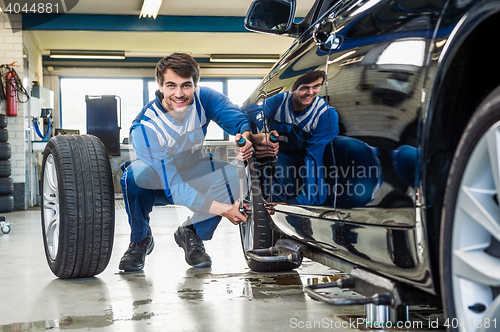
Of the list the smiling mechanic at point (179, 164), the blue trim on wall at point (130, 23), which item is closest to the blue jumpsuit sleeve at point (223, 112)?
the smiling mechanic at point (179, 164)

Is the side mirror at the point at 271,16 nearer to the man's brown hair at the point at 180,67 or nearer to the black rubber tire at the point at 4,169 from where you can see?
the man's brown hair at the point at 180,67

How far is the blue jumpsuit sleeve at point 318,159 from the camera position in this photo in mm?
1359

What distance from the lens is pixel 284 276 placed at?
242cm

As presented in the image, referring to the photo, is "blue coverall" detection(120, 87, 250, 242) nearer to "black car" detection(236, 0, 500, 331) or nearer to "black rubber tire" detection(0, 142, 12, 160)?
"black car" detection(236, 0, 500, 331)

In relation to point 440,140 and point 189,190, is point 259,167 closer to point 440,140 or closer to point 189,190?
point 189,190

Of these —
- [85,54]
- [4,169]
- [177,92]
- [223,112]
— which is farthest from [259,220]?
[85,54]

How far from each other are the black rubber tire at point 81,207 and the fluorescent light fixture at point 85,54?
1047cm

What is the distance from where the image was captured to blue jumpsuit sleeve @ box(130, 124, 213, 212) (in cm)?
250

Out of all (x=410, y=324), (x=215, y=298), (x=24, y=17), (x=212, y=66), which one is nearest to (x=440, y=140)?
(x=410, y=324)

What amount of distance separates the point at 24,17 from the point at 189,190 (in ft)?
24.0

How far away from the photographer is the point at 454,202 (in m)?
0.87

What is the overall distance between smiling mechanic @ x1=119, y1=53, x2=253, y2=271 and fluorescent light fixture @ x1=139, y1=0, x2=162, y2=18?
18.7 feet

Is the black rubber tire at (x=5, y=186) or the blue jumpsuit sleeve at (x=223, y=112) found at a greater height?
the blue jumpsuit sleeve at (x=223, y=112)

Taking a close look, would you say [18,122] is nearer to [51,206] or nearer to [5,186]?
[5,186]
